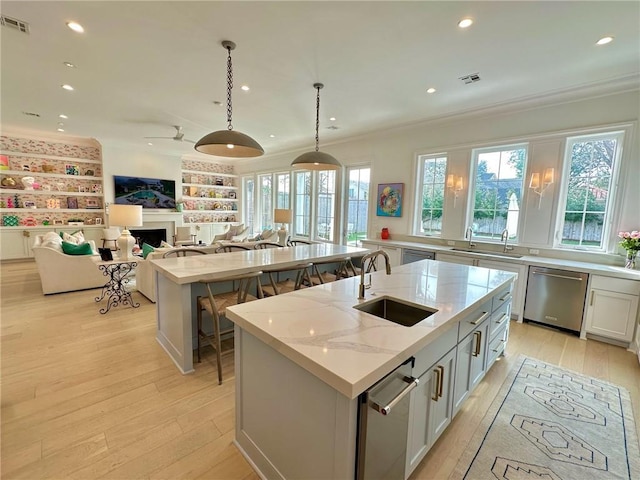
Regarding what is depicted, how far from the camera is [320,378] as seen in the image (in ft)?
3.51

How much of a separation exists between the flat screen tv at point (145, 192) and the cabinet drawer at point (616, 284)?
9.24 metres

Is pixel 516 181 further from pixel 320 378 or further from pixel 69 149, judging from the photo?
pixel 69 149

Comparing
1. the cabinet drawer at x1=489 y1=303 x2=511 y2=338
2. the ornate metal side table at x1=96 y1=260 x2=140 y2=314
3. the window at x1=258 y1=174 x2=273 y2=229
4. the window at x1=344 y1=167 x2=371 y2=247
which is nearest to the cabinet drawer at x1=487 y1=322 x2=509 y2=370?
the cabinet drawer at x1=489 y1=303 x2=511 y2=338

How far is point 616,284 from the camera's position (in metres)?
3.11

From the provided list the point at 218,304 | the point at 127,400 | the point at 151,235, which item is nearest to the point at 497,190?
the point at 218,304

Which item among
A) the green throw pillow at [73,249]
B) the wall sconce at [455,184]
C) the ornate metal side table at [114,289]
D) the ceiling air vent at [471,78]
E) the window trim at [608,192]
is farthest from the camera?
the wall sconce at [455,184]

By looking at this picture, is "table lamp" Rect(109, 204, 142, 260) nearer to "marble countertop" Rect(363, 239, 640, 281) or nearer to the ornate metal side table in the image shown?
the ornate metal side table

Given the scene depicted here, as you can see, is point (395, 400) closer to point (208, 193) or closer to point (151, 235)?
point (151, 235)

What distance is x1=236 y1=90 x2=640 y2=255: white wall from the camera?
333 centimetres

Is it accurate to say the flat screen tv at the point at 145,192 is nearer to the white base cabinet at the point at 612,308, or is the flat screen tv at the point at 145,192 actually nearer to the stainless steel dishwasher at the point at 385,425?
the stainless steel dishwasher at the point at 385,425

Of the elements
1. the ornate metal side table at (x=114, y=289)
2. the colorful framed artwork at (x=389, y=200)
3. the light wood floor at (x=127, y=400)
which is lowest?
the light wood floor at (x=127, y=400)

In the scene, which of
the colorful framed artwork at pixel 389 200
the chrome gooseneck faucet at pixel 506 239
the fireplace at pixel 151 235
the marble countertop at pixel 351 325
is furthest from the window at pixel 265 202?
the marble countertop at pixel 351 325

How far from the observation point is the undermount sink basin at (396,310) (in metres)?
1.74

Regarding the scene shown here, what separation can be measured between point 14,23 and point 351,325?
3.89m
